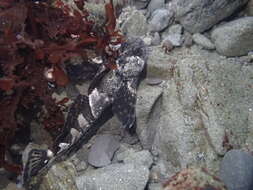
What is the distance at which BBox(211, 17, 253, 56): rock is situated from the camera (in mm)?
5113

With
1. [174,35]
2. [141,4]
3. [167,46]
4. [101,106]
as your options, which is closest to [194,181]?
[101,106]

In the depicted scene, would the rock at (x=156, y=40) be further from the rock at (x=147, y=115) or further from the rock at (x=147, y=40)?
the rock at (x=147, y=115)

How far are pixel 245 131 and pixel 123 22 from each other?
9.15ft

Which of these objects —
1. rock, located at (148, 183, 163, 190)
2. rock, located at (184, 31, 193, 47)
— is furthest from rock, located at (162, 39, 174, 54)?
rock, located at (148, 183, 163, 190)

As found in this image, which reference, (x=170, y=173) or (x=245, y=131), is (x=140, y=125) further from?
(x=245, y=131)

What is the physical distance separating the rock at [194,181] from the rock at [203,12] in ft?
8.72

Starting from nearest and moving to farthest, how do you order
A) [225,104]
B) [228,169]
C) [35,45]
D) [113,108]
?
[228,169] → [35,45] → [225,104] → [113,108]

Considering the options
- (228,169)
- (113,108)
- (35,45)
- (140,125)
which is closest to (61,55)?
(35,45)

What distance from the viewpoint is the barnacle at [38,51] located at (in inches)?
177

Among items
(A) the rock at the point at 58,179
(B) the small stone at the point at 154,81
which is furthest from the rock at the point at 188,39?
(A) the rock at the point at 58,179

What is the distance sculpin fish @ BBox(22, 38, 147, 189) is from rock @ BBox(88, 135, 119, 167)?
0.63ft

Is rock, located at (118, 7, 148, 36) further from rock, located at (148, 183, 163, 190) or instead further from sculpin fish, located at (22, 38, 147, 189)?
rock, located at (148, 183, 163, 190)

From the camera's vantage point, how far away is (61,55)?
15.3 feet

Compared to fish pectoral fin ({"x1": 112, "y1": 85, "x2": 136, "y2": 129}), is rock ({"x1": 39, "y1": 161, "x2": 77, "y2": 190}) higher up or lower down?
lower down
